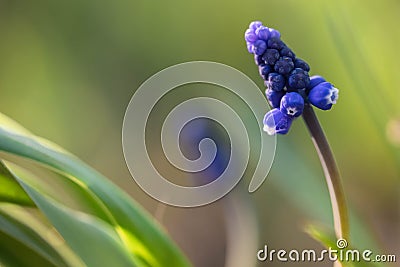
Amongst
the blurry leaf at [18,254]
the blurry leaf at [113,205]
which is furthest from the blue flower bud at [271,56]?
the blurry leaf at [18,254]

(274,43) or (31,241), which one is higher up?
(274,43)

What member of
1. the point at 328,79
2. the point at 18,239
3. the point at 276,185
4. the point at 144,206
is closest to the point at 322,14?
the point at 328,79

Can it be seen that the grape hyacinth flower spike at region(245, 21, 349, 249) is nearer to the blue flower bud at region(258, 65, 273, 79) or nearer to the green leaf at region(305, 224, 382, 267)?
the blue flower bud at region(258, 65, 273, 79)

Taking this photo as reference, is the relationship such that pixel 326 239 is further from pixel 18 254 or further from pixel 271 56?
pixel 18 254

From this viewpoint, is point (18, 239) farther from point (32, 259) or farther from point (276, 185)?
point (276, 185)

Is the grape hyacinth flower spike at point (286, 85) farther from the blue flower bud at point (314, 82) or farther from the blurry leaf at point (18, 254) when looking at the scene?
the blurry leaf at point (18, 254)

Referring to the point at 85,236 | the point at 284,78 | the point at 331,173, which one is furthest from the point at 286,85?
the point at 85,236

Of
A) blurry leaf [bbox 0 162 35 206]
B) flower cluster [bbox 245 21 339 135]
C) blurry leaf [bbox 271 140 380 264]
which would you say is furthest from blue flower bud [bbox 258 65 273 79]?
blurry leaf [bbox 0 162 35 206]
